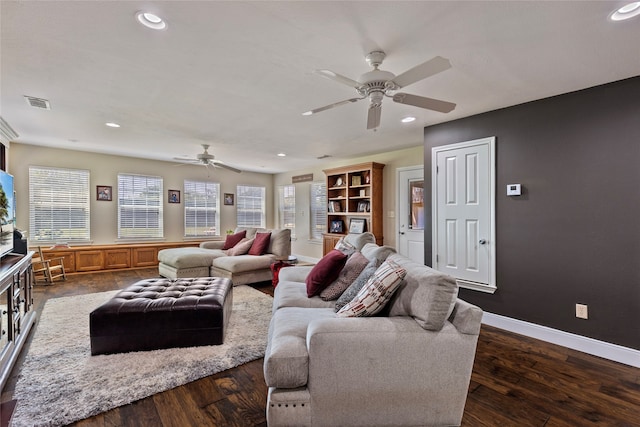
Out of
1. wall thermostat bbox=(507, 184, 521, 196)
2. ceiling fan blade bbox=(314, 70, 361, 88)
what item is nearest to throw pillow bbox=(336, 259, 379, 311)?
ceiling fan blade bbox=(314, 70, 361, 88)

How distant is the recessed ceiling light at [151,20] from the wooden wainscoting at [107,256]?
18.5 feet

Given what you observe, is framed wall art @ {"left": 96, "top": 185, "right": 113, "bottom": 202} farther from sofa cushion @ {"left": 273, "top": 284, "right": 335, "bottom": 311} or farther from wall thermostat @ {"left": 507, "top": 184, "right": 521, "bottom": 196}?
wall thermostat @ {"left": 507, "top": 184, "right": 521, "bottom": 196}

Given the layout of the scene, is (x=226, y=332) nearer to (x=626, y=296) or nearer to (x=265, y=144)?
(x=265, y=144)

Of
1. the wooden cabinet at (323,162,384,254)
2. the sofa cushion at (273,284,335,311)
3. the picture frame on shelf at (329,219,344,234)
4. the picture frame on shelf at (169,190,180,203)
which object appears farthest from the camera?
the picture frame on shelf at (169,190,180,203)

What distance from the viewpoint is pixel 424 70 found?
6.01ft

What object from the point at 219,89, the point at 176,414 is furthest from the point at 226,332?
the point at 219,89

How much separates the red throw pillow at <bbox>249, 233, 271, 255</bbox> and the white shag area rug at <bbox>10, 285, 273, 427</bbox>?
6.95 ft

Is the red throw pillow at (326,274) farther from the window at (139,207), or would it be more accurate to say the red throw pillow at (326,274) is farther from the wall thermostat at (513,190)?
the window at (139,207)

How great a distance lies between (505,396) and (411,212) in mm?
3642

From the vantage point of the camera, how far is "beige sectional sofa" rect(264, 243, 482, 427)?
152 cm

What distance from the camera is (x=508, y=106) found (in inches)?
128

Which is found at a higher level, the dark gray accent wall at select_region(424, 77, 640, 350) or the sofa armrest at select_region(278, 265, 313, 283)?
the dark gray accent wall at select_region(424, 77, 640, 350)

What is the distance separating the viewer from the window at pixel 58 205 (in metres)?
5.52

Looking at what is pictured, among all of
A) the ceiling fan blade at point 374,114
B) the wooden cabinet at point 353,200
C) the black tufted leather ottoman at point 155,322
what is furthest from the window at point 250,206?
the ceiling fan blade at point 374,114
